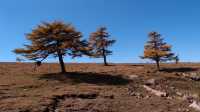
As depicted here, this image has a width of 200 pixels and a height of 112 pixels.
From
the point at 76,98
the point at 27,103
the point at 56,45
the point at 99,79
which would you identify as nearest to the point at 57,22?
the point at 56,45

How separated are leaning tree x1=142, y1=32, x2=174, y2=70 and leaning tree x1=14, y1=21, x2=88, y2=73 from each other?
1784 cm

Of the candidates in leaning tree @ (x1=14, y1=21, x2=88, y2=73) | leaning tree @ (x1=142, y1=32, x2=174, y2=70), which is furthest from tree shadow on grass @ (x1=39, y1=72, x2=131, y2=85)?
leaning tree @ (x1=142, y1=32, x2=174, y2=70)

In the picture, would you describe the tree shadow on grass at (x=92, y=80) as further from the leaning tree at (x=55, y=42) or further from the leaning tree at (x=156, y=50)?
the leaning tree at (x=156, y=50)

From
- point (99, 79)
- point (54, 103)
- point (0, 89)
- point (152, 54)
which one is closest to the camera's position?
point (54, 103)

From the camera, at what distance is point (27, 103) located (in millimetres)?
18891

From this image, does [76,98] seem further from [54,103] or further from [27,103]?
[27,103]

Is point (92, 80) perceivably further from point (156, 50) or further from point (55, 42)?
point (156, 50)

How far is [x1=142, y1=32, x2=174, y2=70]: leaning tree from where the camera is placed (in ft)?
175

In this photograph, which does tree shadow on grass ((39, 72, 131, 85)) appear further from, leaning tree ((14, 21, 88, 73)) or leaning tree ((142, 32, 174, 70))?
leaning tree ((142, 32, 174, 70))

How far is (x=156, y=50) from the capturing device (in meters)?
54.3

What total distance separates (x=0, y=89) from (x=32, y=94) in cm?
418

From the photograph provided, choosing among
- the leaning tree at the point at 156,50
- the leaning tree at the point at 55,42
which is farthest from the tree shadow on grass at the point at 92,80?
the leaning tree at the point at 156,50

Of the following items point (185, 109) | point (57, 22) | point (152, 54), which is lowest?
point (185, 109)

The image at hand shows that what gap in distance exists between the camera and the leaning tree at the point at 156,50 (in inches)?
2103
